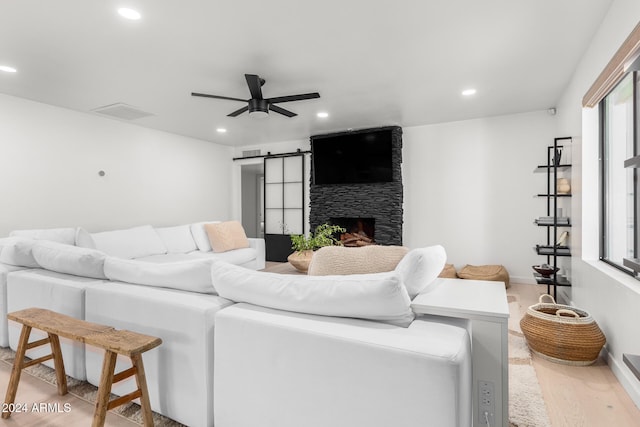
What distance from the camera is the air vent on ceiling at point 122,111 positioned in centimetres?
437

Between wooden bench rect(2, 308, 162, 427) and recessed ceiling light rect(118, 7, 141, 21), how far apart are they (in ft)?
6.38

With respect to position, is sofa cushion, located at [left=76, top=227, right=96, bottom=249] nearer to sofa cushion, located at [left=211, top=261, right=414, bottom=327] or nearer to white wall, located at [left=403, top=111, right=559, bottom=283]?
sofa cushion, located at [left=211, top=261, right=414, bottom=327]

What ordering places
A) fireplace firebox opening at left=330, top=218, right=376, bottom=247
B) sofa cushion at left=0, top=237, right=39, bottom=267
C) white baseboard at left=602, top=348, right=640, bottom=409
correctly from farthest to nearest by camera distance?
fireplace firebox opening at left=330, top=218, right=376, bottom=247, sofa cushion at left=0, top=237, right=39, bottom=267, white baseboard at left=602, top=348, right=640, bottom=409

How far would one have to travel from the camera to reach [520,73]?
11.0 feet

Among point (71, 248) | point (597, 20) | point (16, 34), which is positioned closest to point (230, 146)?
point (16, 34)

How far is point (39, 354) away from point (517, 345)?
3.40 m

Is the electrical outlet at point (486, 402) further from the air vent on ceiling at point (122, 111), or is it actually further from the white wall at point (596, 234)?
the air vent on ceiling at point (122, 111)

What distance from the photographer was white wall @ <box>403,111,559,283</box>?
474 centimetres

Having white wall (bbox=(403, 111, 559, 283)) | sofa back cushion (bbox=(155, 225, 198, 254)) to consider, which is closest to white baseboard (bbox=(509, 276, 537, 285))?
white wall (bbox=(403, 111, 559, 283))

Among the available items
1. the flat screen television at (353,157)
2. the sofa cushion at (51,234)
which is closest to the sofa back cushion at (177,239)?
the sofa cushion at (51,234)

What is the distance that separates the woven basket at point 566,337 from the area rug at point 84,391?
94.1 inches

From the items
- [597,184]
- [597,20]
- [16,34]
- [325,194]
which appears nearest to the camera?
[597,20]

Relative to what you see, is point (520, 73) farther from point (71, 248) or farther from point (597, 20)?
point (71, 248)

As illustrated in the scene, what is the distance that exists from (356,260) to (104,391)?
4.10ft
